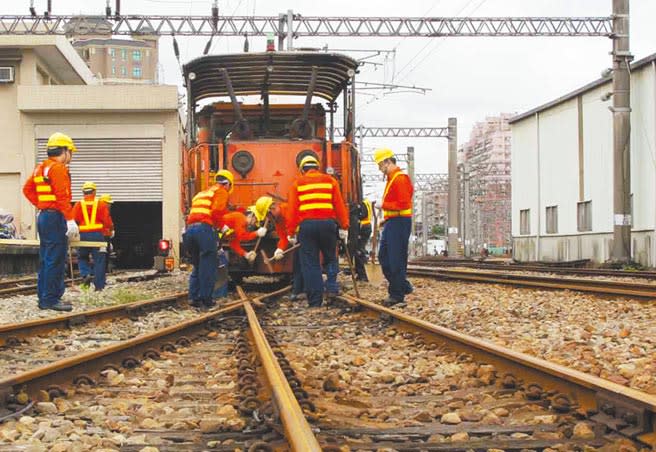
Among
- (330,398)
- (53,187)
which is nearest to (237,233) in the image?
(53,187)

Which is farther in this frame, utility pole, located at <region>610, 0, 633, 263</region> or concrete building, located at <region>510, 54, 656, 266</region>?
concrete building, located at <region>510, 54, 656, 266</region>

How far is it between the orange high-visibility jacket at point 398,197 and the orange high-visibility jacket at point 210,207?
209 centimetres

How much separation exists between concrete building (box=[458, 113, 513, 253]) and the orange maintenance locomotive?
132 feet

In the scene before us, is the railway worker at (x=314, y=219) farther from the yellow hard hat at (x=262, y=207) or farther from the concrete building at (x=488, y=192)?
the concrete building at (x=488, y=192)

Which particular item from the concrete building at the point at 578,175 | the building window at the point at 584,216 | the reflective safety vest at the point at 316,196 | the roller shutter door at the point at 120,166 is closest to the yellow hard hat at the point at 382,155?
the reflective safety vest at the point at 316,196

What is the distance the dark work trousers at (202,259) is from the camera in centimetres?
1062

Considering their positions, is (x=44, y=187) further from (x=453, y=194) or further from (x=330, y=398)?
(x=453, y=194)

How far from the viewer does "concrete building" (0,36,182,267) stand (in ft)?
97.2

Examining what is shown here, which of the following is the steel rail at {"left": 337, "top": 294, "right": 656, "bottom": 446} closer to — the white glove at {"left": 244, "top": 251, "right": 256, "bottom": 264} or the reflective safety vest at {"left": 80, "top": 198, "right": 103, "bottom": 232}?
the white glove at {"left": 244, "top": 251, "right": 256, "bottom": 264}

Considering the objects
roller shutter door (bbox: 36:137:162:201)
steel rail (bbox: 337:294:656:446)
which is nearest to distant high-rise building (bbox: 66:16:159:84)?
roller shutter door (bbox: 36:137:162:201)

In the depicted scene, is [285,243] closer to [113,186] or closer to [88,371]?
[88,371]

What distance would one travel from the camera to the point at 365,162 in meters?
62.4

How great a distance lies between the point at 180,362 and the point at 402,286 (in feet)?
15.9

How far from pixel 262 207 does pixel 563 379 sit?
883 centimetres
